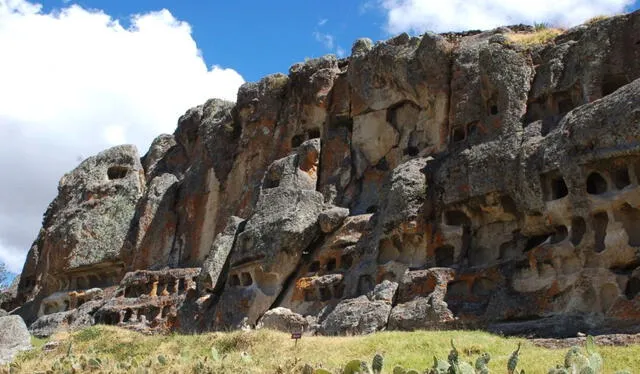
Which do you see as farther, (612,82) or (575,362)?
(612,82)

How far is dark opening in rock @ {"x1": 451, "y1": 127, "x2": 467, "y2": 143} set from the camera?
3041cm

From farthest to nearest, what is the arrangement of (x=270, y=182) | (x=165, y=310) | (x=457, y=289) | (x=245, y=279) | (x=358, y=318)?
(x=165, y=310), (x=270, y=182), (x=245, y=279), (x=457, y=289), (x=358, y=318)

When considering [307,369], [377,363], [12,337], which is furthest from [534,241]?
[12,337]

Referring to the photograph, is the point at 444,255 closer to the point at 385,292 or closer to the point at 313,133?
the point at 385,292

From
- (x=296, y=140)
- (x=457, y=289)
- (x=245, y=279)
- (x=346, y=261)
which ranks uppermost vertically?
(x=296, y=140)

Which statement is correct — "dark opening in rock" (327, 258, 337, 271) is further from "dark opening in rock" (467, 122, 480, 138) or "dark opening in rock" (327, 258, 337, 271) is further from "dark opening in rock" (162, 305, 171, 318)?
"dark opening in rock" (162, 305, 171, 318)

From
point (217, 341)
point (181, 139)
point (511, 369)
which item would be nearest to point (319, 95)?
point (181, 139)

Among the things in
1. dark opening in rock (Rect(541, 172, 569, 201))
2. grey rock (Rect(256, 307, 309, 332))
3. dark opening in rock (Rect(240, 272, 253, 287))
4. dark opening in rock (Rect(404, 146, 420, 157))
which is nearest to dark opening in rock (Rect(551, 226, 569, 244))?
dark opening in rock (Rect(541, 172, 569, 201))

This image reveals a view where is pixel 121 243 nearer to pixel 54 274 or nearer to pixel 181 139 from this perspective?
pixel 54 274

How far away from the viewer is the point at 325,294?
3036 cm

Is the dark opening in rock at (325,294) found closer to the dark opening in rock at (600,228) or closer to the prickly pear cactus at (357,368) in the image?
the dark opening in rock at (600,228)

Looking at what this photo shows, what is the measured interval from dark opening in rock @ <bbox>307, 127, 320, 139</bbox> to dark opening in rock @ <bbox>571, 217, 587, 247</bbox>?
16.6m

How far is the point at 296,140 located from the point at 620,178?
1878 centimetres

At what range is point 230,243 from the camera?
117 feet
